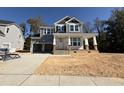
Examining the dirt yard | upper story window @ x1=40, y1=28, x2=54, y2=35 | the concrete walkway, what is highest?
upper story window @ x1=40, y1=28, x2=54, y2=35

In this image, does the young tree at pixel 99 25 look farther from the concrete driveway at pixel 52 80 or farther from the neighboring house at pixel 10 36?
the concrete driveway at pixel 52 80

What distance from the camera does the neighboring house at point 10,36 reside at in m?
30.9

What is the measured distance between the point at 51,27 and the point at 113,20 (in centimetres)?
1565

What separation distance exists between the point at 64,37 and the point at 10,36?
968cm

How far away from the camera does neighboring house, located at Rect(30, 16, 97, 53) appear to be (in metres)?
29.9

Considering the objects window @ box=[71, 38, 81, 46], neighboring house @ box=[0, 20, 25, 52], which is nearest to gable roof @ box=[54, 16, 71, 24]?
window @ box=[71, 38, 81, 46]

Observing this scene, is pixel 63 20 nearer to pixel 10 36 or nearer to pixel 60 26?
pixel 60 26

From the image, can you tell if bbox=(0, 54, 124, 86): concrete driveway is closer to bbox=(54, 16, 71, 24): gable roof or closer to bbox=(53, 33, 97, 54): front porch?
bbox=(53, 33, 97, 54): front porch

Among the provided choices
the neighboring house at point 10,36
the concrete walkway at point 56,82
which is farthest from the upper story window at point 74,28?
the concrete walkway at point 56,82

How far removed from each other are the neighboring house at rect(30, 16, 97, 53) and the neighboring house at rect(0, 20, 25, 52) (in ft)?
11.8

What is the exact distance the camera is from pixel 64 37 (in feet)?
103
